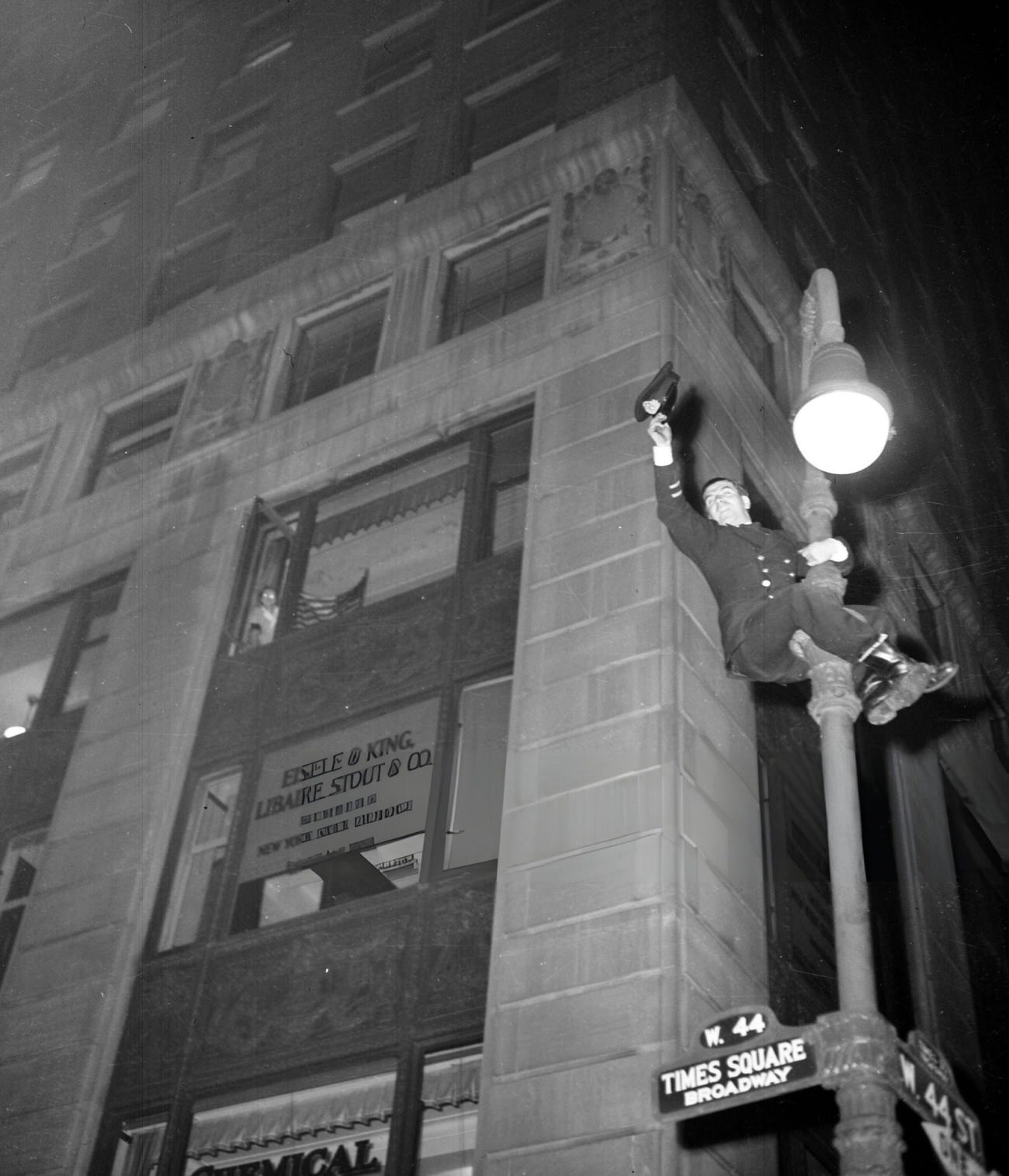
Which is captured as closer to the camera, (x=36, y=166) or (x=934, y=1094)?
(x=934, y=1094)

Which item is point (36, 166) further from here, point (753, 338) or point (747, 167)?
point (753, 338)

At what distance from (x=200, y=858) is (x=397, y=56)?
20.3 meters

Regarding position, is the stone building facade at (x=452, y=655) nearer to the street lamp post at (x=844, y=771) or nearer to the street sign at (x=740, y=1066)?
the street sign at (x=740, y=1066)

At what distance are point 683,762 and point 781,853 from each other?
9.48 ft

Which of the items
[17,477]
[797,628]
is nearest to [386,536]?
[17,477]

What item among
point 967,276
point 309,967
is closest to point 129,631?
point 309,967

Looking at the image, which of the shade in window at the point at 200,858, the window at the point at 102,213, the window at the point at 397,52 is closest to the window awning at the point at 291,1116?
the shade in window at the point at 200,858

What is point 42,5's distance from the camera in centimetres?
4231

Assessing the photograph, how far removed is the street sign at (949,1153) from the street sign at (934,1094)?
0.01 m

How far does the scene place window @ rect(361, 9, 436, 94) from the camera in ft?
90.8

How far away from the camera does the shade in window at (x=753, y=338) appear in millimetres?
19141

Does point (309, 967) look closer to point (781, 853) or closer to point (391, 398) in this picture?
point (781, 853)

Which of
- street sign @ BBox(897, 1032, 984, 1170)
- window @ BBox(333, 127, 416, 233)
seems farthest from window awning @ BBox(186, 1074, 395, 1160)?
window @ BBox(333, 127, 416, 233)

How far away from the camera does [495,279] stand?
2009 cm
